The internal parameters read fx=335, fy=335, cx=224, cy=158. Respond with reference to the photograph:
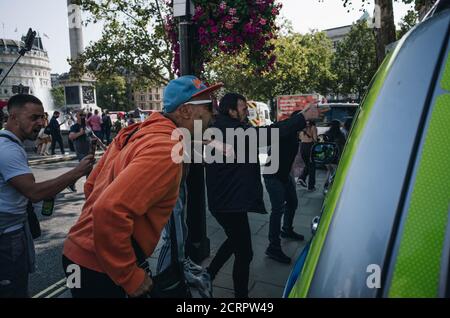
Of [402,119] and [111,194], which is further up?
[402,119]

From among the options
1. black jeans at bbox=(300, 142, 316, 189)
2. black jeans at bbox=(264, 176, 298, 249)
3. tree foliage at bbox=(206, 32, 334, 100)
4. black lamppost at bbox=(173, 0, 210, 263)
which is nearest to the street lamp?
black lamppost at bbox=(173, 0, 210, 263)

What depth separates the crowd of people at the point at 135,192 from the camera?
132 cm

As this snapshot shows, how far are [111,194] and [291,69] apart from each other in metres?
30.5

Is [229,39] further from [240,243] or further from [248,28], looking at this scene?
[240,243]

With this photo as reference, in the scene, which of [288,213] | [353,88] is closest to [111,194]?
[288,213]

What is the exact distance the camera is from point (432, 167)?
2.71 ft

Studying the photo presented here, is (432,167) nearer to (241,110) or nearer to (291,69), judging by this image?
(241,110)

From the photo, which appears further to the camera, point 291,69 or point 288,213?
point 291,69

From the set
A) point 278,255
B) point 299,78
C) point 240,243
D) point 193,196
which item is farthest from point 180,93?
point 299,78
